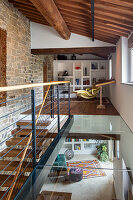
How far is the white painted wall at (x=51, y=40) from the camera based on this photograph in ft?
22.9

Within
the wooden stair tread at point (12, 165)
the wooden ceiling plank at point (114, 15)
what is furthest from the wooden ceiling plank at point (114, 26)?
the wooden stair tread at point (12, 165)

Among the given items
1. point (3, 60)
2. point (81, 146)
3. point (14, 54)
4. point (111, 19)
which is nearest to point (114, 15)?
point (111, 19)

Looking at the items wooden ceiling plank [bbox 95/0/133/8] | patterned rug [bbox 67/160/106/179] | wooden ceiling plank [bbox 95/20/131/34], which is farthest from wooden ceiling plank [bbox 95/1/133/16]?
patterned rug [bbox 67/160/106/179]

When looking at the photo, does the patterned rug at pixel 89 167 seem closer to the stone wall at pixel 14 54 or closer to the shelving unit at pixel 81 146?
the shelving unit at pixel 81 146

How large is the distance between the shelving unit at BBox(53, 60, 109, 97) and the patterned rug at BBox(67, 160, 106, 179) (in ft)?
25.5

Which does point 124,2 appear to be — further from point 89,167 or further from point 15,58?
point 15,58

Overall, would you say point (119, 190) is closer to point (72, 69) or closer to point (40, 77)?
point (40, 77)

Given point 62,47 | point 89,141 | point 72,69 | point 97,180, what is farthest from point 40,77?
point 97,180

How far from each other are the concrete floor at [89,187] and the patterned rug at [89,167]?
0.05 m

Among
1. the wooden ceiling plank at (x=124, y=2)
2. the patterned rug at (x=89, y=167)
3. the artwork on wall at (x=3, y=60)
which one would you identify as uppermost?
the wooden ceiling plank at (x=124, y=2)

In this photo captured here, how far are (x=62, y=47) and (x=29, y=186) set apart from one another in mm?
5608

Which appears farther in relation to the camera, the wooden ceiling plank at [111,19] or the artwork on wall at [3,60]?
the artwork on wall at [3,60]

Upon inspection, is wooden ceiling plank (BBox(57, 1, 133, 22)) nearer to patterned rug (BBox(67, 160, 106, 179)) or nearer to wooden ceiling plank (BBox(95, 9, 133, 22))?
wooden ceiling plank (BBox(95, 9, 133, 22))

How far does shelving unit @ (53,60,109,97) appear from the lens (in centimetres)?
1079
